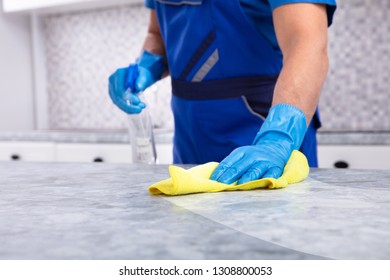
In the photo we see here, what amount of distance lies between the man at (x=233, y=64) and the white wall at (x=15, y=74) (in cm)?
184

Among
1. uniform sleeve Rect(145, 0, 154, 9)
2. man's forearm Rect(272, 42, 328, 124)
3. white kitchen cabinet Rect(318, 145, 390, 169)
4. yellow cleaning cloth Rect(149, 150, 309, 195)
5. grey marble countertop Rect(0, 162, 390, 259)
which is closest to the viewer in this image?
grey marble countertop Rect(0, 162, 390, 259)

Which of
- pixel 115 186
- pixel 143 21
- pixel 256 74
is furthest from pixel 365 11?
pixel 115 186

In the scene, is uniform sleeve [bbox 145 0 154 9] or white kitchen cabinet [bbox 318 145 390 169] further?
white kitchen cabinet [bbox 318 145 390 169]

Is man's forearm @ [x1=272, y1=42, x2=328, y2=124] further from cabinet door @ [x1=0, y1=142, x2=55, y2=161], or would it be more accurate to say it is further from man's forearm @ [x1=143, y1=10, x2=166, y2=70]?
cabinet door @ [x1=0, y1=142, x2=55, y2=161]

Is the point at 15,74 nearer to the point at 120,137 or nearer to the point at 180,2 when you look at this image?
the point at 120,137

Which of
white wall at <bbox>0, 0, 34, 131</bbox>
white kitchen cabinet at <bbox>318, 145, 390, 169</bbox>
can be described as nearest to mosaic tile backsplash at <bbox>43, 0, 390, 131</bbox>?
white wall at <bbox>0, 0, 34, 131</bbox>

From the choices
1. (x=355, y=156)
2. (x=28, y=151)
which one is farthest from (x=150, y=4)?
(x=28, y=151)

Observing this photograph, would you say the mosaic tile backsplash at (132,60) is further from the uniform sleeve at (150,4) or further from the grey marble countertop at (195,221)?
the grey marble countertop at (195,221)

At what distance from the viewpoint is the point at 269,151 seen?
0.88 meters

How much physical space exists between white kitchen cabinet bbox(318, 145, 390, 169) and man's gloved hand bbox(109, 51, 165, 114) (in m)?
0.80

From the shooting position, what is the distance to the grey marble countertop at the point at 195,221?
44 cm

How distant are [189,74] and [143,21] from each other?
5.69 ft

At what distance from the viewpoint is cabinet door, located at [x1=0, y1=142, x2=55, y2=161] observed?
8.61 ft

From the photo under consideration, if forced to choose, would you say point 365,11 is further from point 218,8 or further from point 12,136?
point 12,136
